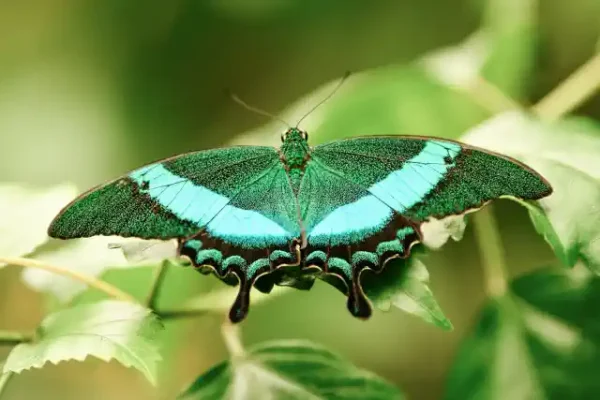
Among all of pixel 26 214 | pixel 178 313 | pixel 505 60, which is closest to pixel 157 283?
pixel 178 313

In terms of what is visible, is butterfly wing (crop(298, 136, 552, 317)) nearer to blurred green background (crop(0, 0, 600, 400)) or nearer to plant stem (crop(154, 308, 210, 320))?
plant stem (crop(154, 308, 210, 320))

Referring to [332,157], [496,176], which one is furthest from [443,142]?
[332,157]

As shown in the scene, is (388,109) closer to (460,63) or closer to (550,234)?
(460,63)

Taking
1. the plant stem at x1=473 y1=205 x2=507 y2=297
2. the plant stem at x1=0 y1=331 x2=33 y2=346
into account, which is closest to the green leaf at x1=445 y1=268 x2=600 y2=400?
the plant stem at x1=473 y1=205 x2=507 y2=297

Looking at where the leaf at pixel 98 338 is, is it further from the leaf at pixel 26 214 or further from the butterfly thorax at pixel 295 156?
the butterfly thorax at pixel 295 156

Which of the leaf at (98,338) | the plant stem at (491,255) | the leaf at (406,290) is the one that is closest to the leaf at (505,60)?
the plant stem at (491,255)

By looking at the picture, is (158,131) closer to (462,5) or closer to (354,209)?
(462,5)

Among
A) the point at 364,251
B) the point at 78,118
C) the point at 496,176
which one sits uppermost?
the point at 78,118
